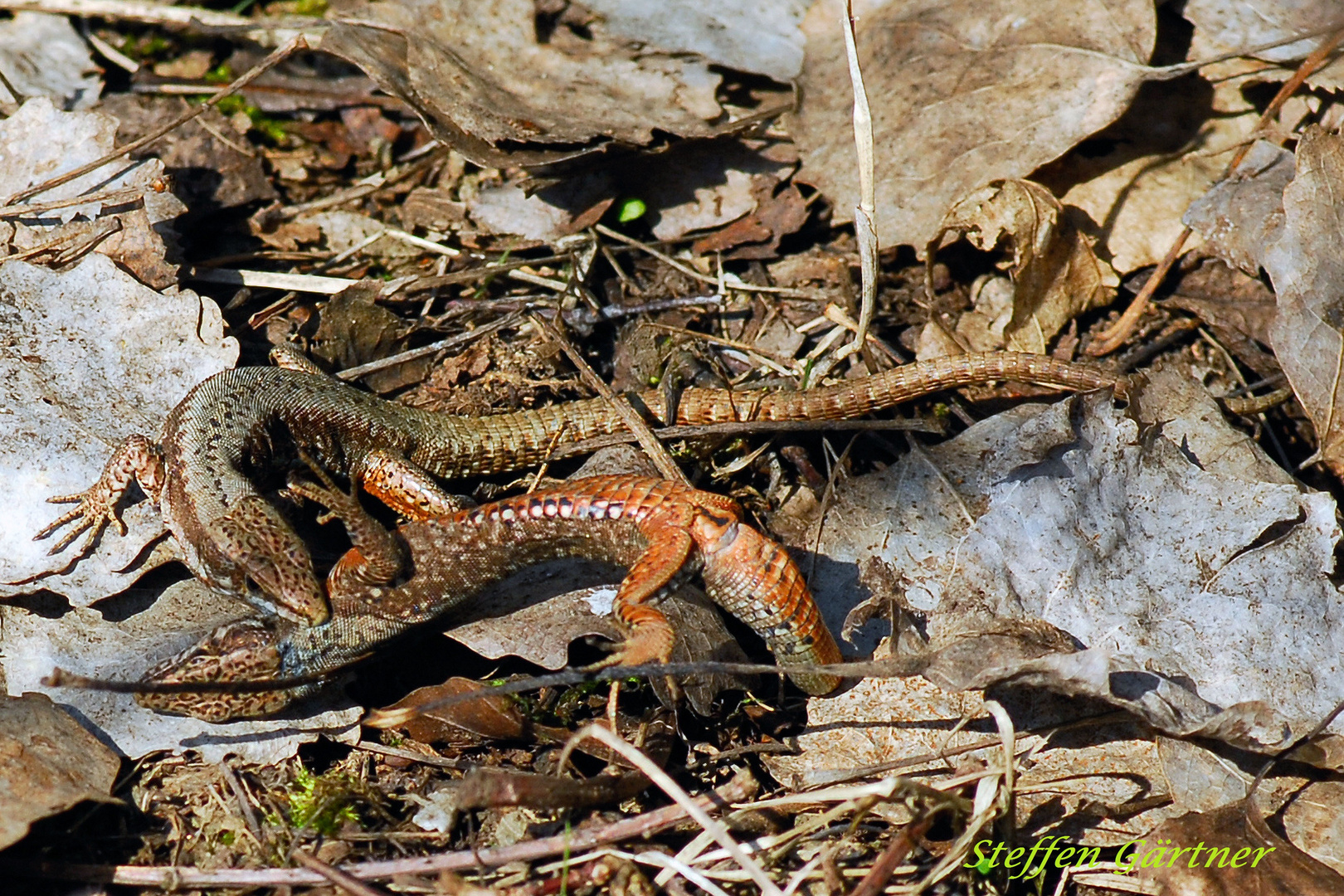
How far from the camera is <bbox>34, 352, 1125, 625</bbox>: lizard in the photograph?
13.8 ft

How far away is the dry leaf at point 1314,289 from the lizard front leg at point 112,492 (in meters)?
4.95

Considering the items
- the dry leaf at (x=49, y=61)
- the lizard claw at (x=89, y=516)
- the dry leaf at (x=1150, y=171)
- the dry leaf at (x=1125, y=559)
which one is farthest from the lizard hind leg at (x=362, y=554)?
the dry leaf at (x=1150, y=171)

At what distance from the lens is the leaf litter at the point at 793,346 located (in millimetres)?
3684

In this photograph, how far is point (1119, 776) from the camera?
3707mm

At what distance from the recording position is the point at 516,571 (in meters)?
4.10

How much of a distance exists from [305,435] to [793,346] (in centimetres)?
249

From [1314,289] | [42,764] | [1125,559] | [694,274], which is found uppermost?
[1314,289]

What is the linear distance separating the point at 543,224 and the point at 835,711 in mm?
3050

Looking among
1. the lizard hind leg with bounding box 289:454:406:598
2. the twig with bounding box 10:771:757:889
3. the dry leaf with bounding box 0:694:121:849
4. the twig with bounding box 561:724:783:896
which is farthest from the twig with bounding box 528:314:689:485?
the dry leaf with bounding box 0:694:121:849

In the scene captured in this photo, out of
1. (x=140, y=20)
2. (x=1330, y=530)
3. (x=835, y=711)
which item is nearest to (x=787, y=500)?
(x=835, y=711)

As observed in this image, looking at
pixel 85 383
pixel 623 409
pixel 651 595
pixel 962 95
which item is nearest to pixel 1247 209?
pixel 962 95

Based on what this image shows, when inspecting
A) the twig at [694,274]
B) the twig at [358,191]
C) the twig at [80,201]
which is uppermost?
the twig at [80,201]

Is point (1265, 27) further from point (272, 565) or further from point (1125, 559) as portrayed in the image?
point (272, 565)

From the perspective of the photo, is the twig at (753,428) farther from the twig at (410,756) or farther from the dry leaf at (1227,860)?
the dry leaf at (1227,860)
